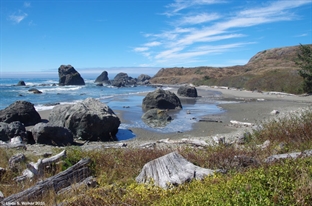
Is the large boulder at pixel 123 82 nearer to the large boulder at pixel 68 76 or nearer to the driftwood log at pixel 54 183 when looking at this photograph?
the large boulder at pixel 68 76

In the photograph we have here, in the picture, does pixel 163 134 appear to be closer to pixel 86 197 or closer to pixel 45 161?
pixel 45 161

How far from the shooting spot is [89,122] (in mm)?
14195

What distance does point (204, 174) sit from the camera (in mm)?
4672

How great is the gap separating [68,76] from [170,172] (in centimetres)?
8909

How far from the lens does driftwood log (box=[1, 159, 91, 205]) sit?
167 inches

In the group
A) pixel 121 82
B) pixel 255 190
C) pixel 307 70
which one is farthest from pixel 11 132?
pixel 121 82

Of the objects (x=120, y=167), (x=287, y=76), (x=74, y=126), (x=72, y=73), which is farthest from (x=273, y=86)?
(x=72, y=73)

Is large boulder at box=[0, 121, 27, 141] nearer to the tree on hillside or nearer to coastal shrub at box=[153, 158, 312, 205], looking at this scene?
coastal shrub at box=[153, 158, 312, 205]

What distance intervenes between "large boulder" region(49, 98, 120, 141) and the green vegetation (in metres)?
7.27

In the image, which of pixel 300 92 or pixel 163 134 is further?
pixel 300 92

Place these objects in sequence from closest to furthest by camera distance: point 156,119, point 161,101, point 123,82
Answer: point 156,119 → point 161,101 → point 123,82

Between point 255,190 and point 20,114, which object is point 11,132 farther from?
point 255,190

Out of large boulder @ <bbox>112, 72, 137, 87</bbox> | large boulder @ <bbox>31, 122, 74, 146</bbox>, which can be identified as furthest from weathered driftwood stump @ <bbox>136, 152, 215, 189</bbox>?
large boulder @ <bbox>112, 72, 137, 87</bbox>

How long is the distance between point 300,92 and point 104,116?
30.7 meters
